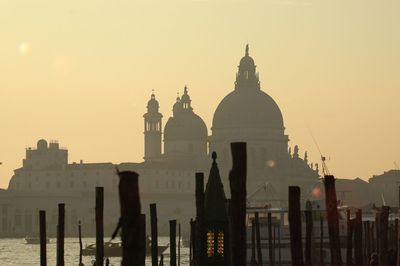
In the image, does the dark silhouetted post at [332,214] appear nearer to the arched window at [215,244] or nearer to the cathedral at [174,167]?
the arched window at [215,244]

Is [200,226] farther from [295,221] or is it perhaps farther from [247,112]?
[247,112]

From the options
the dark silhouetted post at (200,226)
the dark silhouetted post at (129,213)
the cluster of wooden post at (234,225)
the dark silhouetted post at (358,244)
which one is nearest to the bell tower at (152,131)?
the cluster of wooden post at (234,225)

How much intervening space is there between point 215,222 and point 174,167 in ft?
443

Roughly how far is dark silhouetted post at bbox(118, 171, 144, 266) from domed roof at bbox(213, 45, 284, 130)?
143 metres

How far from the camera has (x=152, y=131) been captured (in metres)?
169

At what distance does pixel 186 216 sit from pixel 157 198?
12.8 feet

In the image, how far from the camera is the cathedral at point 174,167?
14725cm

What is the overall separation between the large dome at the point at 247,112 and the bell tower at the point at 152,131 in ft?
35.7

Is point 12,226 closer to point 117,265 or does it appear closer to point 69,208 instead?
point 69,208

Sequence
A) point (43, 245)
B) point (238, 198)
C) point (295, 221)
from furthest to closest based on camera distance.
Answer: point (43, 245), point (295, 221), point (238, 198)

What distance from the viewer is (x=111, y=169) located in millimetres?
152500

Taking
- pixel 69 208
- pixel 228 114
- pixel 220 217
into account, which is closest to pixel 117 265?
pixel 220 217

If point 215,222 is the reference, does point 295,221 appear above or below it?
below

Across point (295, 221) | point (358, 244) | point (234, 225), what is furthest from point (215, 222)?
point (234, 225)
